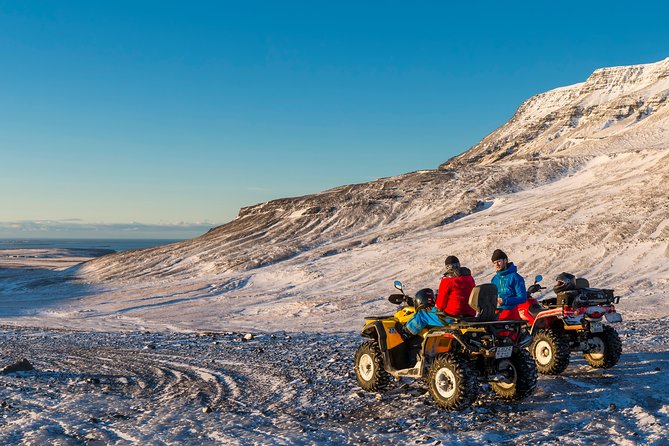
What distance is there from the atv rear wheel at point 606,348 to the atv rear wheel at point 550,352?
2.81ft

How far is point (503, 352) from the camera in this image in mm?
8336

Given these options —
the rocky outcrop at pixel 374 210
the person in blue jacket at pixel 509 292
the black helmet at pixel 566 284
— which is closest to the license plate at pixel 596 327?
the black helmet at pixel 566 284

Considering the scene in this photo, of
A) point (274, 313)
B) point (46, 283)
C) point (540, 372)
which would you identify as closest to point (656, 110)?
point (274, 313)

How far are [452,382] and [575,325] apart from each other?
401cm

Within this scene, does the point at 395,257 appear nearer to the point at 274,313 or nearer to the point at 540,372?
the point at 274,313

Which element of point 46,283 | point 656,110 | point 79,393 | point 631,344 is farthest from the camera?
point 656,110

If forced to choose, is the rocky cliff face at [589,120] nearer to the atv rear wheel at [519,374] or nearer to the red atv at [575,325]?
the red atv at [575,325]

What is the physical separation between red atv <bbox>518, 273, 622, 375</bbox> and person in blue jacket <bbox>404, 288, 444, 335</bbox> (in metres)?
3.20

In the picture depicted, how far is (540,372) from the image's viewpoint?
11.0m

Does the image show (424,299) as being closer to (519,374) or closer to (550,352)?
(519,374)

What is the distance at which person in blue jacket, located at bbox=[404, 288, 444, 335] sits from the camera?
8922 mm

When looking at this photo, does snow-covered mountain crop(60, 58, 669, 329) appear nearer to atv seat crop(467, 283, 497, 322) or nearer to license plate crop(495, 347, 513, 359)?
atv seat crop(467, 283, 497, 322)

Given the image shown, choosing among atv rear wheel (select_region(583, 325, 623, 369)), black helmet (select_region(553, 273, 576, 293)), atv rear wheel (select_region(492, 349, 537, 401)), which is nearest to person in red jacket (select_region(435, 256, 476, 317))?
atv rear wheel (select_region(492, 349, 537, 401))

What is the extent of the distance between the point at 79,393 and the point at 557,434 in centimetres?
768
